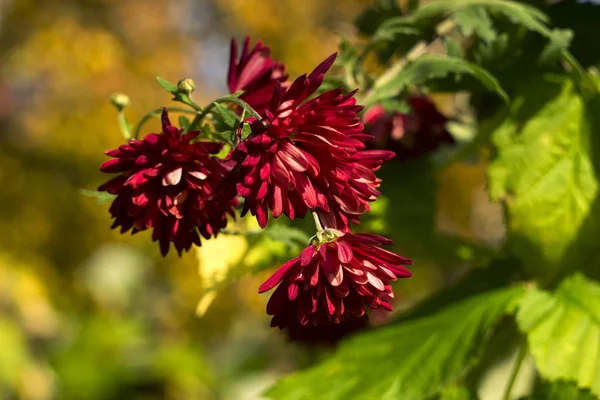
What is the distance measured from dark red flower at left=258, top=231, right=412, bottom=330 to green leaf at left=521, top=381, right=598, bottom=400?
257 mm

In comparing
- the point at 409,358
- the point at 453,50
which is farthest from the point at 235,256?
the point at 453,50

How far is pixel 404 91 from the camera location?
741 mm

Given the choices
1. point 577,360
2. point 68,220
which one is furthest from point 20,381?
point 577,360

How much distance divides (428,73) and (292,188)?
27cm

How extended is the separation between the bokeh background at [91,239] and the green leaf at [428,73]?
282 centimetres

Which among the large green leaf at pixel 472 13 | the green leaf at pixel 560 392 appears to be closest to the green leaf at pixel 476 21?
the large green leaf at pixel 472 13

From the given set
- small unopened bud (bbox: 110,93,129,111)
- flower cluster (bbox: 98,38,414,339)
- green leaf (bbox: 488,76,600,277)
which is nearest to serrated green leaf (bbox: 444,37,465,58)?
green leaf (bbox: 488,76,600,277)

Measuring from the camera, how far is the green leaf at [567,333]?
0.73 metres

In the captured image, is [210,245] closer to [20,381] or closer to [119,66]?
[20,381]

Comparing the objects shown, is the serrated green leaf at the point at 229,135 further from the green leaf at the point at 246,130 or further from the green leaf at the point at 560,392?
the green leaf at the point at 560,392

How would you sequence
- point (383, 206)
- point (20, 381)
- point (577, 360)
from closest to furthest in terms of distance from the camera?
point (577, 360) → point (383, 206) → point (20, 381)

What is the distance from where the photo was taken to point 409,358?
2.60 feet

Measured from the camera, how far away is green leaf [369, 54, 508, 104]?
70cm

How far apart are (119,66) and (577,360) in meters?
4.72
